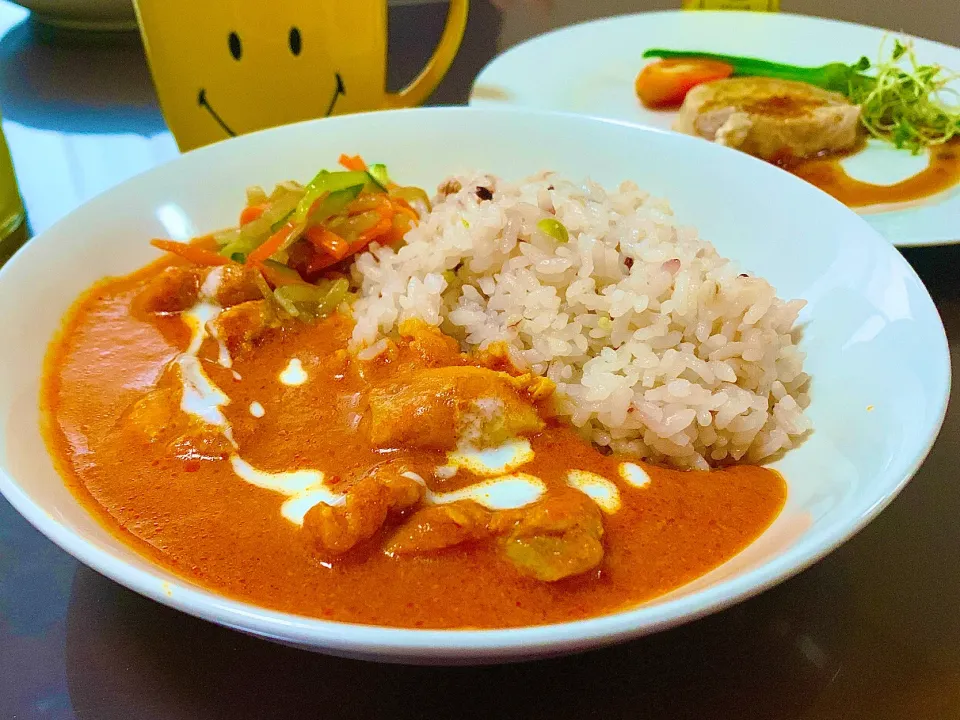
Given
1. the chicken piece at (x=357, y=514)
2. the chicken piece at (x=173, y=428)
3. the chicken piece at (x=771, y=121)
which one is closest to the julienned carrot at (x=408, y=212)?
the chicken piece at (x=173, y=428)

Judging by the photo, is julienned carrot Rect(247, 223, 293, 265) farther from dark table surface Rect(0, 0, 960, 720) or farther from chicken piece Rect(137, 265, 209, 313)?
dark table surface Rect(0, 0, 960, 720)

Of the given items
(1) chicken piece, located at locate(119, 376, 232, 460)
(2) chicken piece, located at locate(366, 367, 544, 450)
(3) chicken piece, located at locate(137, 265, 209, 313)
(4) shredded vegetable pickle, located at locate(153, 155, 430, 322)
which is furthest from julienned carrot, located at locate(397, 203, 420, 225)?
(1) chicken piece, located at locate(119, 376, 232, 460)

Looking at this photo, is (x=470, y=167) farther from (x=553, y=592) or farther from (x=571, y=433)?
(x=553, y=592)

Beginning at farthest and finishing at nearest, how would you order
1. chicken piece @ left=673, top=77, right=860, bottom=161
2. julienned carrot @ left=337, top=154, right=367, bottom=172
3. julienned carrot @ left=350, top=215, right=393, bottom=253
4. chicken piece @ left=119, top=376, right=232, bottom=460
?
chicken piece @ left=673, top=77, right=860, bottom=161
julienned carrot @ left=337, top=154, right=367, bottom=172
julienned carrot @ left=350, top=215, right=393, bottom=253
chicken piece @ left=119, top=376, right=232, bottom=460

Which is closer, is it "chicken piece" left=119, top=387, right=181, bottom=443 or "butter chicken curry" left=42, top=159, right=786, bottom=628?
"butter chicken curry" left=42, top=159, right=786, bottom=628

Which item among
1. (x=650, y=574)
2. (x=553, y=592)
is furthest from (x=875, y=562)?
(x=553, y=592)

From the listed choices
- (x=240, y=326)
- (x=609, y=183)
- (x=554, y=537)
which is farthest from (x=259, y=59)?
(x=554, y=537)

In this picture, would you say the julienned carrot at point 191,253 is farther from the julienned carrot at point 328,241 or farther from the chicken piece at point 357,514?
the chicken piece at point 357,514
